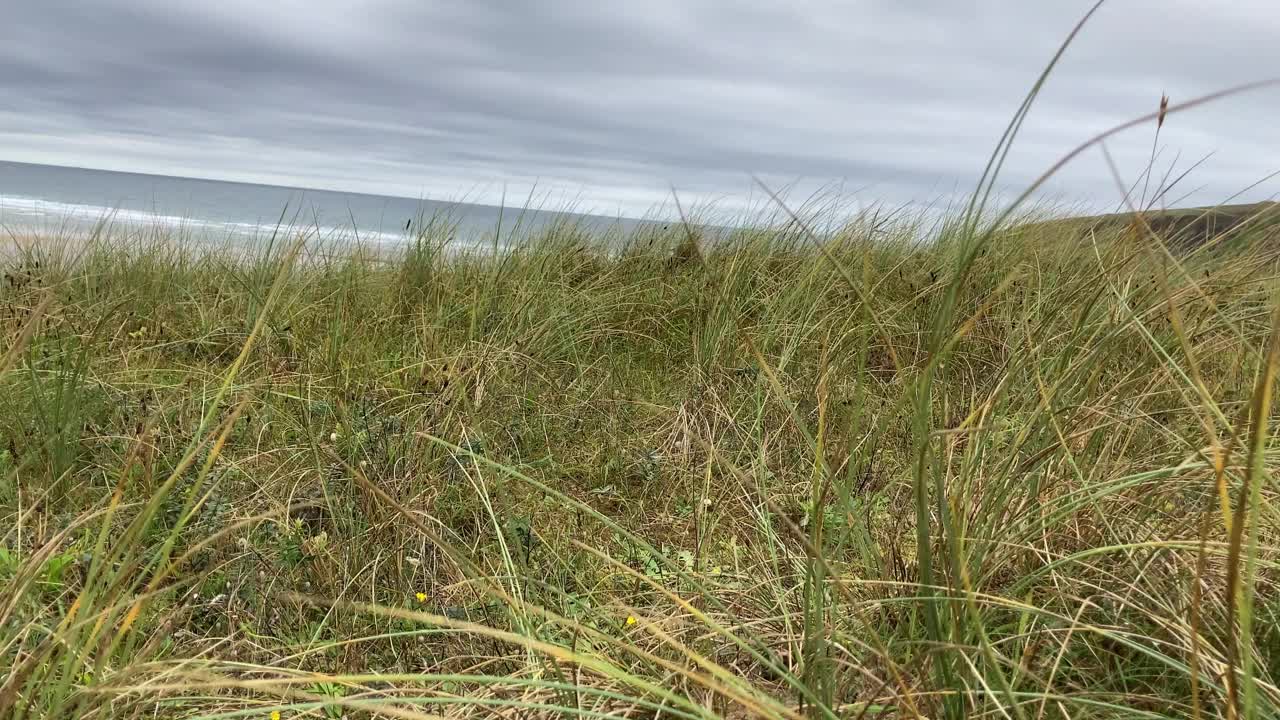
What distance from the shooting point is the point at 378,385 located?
2645 mm

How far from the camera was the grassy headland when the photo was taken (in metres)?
0.96

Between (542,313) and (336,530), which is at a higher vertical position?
(542,313)

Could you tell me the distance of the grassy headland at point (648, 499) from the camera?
0.96m

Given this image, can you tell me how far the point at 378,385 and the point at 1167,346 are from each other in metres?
2.29

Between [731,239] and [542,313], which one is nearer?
[542,313]

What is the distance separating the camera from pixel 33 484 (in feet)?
6.81

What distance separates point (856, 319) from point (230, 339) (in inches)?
105

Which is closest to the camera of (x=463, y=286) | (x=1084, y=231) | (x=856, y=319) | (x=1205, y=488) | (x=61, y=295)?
(x=1205, y=488)

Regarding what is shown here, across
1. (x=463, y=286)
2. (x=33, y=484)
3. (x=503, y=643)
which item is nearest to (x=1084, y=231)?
(x=463, y=286)

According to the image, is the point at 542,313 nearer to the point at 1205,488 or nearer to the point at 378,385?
the point at 378,385

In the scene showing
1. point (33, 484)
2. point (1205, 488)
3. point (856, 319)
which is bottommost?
point (33, 484)

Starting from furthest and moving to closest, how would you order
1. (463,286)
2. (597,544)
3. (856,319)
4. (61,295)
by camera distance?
1. (463,286)
2. (61,295)
3. (856,319)
4. (597,544)

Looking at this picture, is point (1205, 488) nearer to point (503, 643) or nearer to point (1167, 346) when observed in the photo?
point (1167, 346)

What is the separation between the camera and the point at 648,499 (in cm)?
240
